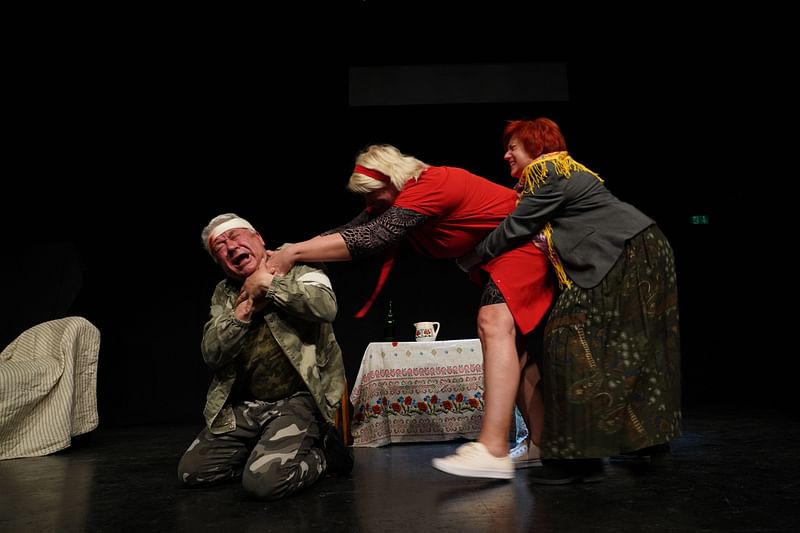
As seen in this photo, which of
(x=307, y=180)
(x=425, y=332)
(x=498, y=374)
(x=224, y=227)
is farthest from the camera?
(x=307, y=180)

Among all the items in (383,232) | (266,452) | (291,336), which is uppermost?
(383,232)

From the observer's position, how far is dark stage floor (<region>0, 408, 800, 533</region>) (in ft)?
4.83

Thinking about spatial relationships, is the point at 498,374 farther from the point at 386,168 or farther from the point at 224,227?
the point at 224,227

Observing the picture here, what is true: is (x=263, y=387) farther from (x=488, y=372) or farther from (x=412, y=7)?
(x=412, y=7)

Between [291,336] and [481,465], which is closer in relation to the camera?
[481,465]

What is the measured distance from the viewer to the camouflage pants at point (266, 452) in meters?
1.79

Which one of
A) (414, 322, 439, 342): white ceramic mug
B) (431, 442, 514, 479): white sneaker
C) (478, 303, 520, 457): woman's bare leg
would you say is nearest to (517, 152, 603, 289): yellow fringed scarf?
(478, 303, 520, 457): woman's bare leg

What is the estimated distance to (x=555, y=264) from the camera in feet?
6.73

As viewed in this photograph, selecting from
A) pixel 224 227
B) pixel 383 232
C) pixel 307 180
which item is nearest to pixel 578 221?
pixel 383 232

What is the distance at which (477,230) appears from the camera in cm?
218

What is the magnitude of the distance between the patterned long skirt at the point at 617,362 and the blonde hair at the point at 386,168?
62 cm

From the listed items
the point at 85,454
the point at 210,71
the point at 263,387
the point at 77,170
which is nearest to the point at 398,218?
the point at 263,387

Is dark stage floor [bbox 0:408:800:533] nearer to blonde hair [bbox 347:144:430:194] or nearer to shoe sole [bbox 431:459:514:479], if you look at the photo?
shoe sole [bbox 431:459:514:479]

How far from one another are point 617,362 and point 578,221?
426 mm
